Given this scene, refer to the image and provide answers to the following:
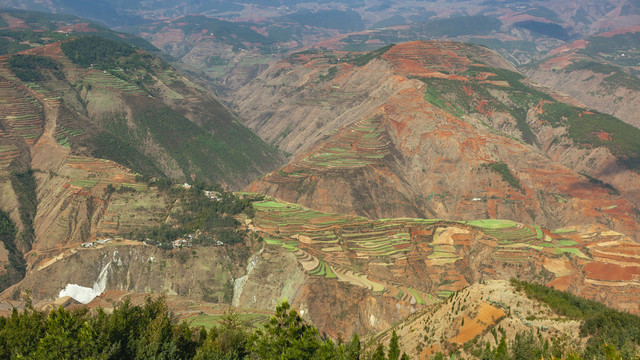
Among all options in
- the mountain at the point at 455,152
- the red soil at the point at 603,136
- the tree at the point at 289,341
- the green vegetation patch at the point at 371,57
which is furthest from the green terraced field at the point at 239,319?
the green vegetation patch at the point at 371,57

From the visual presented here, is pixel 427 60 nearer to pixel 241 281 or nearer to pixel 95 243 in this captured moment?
pixel 241 281

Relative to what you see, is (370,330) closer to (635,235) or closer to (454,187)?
(454,187)

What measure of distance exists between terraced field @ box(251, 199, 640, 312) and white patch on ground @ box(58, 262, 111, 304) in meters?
26.3

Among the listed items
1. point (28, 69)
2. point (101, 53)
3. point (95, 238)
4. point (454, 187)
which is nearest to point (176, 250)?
point (95, 238)

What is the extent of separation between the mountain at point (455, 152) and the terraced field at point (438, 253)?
55.4 feet

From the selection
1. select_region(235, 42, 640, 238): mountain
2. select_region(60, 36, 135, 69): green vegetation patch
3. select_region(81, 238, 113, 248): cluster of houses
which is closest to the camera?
select_region(81, 238, 113, 248): cluster of houses

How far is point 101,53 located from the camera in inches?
6097

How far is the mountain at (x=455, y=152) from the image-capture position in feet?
332

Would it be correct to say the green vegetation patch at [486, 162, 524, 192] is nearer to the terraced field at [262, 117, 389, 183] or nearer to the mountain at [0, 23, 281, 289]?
the terraced field at [262, 117, 389, 183]

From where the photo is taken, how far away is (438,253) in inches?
3004

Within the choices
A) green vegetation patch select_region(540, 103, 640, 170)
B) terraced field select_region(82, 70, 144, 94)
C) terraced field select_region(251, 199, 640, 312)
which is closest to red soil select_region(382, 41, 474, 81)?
green vegetation patch select_region(540, 103, 640, 170)

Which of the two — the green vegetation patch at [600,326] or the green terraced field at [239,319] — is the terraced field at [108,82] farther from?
the green vegetation patch at [600,326]

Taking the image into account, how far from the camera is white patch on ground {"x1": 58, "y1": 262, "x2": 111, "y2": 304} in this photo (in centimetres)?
6662

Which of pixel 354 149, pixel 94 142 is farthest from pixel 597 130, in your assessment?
pixel 94 142
